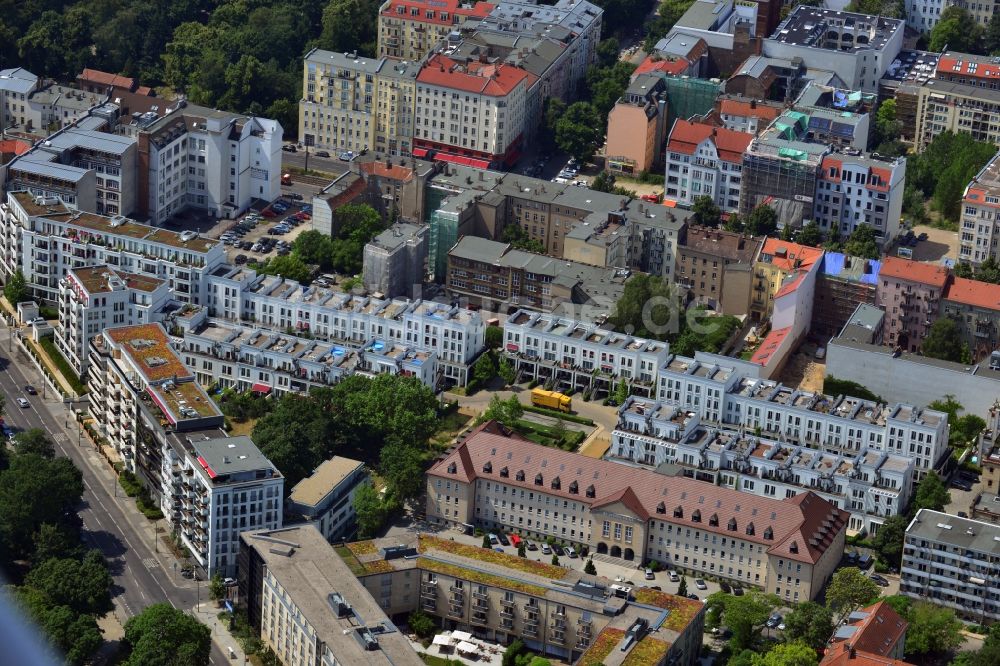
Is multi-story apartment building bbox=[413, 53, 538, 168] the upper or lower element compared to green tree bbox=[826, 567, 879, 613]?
upper

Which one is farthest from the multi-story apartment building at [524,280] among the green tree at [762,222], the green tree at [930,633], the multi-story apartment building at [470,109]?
the green tree at [930,633]

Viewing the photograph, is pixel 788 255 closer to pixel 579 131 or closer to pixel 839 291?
pixel 839 291

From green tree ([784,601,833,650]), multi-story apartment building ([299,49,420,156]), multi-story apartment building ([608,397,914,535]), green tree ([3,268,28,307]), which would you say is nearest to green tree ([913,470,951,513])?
multi-story apartment building ([608,397,914,535])

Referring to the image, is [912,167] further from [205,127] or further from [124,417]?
[124,417]

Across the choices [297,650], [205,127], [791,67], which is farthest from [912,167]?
[297,650]

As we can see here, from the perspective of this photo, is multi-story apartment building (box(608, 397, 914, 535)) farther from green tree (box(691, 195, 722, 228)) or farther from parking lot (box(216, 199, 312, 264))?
parking lot (box(216, 199, 312, 264))
